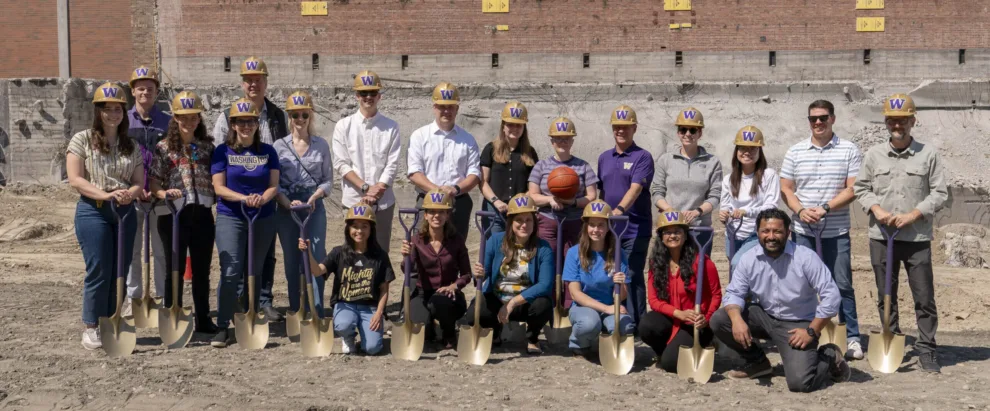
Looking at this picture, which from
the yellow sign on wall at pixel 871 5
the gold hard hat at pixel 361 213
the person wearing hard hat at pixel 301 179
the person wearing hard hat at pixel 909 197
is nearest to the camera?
the person wearing hard hat at pixel 909 197

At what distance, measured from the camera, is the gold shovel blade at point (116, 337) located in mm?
7480

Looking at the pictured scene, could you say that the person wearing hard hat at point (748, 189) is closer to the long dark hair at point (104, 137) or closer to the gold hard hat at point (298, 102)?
the gold hard hat at point (298, 102)

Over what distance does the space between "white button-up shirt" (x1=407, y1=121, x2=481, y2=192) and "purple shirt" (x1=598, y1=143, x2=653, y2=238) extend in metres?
1.12

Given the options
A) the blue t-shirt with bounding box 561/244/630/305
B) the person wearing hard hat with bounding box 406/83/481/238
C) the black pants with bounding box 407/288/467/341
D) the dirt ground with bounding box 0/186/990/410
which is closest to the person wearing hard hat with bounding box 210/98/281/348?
the dirt ground with bounding box 0/186/990/410

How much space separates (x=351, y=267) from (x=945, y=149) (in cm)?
1476

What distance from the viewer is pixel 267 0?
2425 centimetres

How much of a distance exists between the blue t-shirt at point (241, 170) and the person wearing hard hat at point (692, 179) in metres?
3.18

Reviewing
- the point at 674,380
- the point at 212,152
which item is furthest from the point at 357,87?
the point at 674,380

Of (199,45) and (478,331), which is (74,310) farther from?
(199,45)

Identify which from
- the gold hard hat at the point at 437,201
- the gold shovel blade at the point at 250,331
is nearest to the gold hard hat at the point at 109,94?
the gold shovel blade at the point at 250,331

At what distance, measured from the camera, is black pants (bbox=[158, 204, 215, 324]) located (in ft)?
25.9

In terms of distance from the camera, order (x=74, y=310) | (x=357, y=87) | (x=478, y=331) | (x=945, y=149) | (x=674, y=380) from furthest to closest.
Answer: (x=945, y=149) < (x=74, y=310) < (x=357, y=87) < (x=478, y=331) < (x=674, y=380)

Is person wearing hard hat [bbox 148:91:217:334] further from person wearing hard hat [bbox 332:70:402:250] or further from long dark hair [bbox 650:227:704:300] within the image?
long dark hair [bbox 650:227:704:300]

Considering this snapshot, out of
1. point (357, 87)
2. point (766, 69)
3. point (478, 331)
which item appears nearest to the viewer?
point (478, 331)
